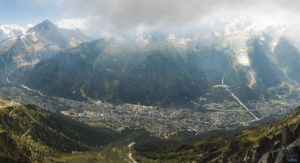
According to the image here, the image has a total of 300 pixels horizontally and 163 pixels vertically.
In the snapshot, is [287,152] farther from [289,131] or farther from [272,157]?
[289,131]

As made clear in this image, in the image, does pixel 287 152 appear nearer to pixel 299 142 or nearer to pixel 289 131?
pixel 299 142

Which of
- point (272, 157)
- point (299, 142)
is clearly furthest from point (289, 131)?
point (299, 142)

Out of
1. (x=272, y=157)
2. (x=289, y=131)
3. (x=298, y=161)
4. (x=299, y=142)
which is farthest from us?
(x=289, y=131)

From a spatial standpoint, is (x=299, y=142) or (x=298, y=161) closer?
(x=298, y=161)

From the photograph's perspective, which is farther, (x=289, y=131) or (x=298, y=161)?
(x=289, y=131)

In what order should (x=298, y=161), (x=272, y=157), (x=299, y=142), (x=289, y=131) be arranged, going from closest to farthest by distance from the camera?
(x=298, y=161)
(x=299, y=142)
(x=272, y=157)
(x=289, y=131)

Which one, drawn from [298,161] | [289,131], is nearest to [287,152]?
[298,161]

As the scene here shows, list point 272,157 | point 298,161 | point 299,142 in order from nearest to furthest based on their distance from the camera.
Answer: point 298,161 → point 299,142 → point 272,157

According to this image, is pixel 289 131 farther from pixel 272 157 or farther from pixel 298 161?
pixel 298 161
